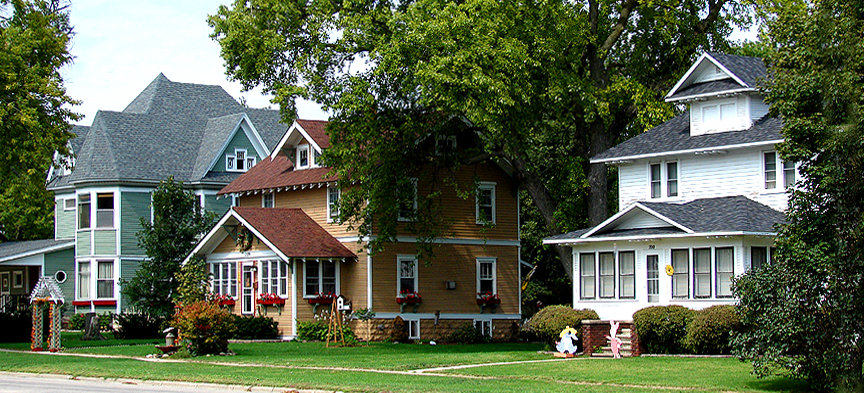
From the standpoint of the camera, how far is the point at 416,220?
42.0m

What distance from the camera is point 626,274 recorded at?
1358 inches

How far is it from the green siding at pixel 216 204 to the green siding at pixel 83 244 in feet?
18.9

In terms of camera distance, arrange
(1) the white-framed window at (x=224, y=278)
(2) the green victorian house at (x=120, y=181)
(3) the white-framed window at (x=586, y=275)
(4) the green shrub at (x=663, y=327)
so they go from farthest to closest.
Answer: (2) the green victorian house at (x=120, y=181) → (1) the white-framed window at (x=224, y=278) → (3) the white-framed window at (x=586, y=275) → (4) the green shrub at (x=663, y=327)

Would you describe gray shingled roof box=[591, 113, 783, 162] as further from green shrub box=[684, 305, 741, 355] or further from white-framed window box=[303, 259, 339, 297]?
white-framed window box=[303, 259, 339, 297]

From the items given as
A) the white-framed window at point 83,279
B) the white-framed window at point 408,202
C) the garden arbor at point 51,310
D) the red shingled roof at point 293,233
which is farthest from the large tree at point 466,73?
the white-framed window at point 83,279

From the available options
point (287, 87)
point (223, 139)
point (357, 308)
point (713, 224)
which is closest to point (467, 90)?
point (287, 87)

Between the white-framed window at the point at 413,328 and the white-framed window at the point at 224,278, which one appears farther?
the white-framed window at the point at 224,278

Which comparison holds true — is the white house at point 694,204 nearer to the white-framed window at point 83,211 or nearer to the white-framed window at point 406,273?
the white-framed window at point 406,273

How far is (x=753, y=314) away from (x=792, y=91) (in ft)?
14.2

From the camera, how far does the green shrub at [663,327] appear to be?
3148cm

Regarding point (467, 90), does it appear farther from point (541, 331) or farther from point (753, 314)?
point (753, 314)

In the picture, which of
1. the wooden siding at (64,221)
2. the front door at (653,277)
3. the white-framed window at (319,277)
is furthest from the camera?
the wooden siding at (64,221)

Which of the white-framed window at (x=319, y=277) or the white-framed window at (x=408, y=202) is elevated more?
the white-framed window at (x=408, y=202)

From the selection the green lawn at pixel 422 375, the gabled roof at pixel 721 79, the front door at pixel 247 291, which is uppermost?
the gabled roof at pixel 721 79
